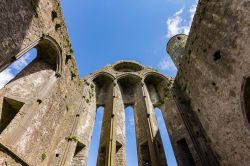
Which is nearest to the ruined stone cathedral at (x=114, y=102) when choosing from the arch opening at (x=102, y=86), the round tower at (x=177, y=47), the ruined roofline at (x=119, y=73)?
the arch opening at (x=102, y=86)

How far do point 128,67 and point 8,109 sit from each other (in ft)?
32.2

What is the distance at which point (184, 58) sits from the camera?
8578 millimetres

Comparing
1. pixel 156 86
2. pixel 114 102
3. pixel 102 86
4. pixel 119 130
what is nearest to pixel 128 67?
pixel 156 86

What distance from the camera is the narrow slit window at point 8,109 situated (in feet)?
19.2

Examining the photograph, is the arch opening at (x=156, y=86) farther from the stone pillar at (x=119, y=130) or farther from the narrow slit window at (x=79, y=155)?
the narrow slit window at (x=79, y=155)

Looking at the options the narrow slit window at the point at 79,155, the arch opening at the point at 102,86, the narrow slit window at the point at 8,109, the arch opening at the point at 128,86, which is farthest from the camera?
the arch opening at the point at 128,86

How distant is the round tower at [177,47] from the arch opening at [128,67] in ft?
8.30

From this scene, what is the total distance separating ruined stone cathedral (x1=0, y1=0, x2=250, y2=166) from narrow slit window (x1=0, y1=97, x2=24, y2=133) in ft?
0.10

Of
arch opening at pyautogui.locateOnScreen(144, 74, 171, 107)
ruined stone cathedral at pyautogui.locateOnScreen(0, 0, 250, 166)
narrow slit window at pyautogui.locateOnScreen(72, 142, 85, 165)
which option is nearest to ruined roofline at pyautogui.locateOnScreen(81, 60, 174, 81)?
arch opening at pyautogui.locateOnScreen(144, 74, 171, 107)

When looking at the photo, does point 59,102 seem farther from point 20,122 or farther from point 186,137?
point 186,137

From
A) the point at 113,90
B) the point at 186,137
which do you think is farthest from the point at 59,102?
the point at 186,137

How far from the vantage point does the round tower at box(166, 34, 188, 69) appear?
39.6ft

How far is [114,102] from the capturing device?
435 inches

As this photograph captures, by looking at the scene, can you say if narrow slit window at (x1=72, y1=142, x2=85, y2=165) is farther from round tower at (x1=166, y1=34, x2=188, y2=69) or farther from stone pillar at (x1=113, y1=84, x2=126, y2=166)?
round tower at (x1=166, y1=34, x2=188, y2=69)
